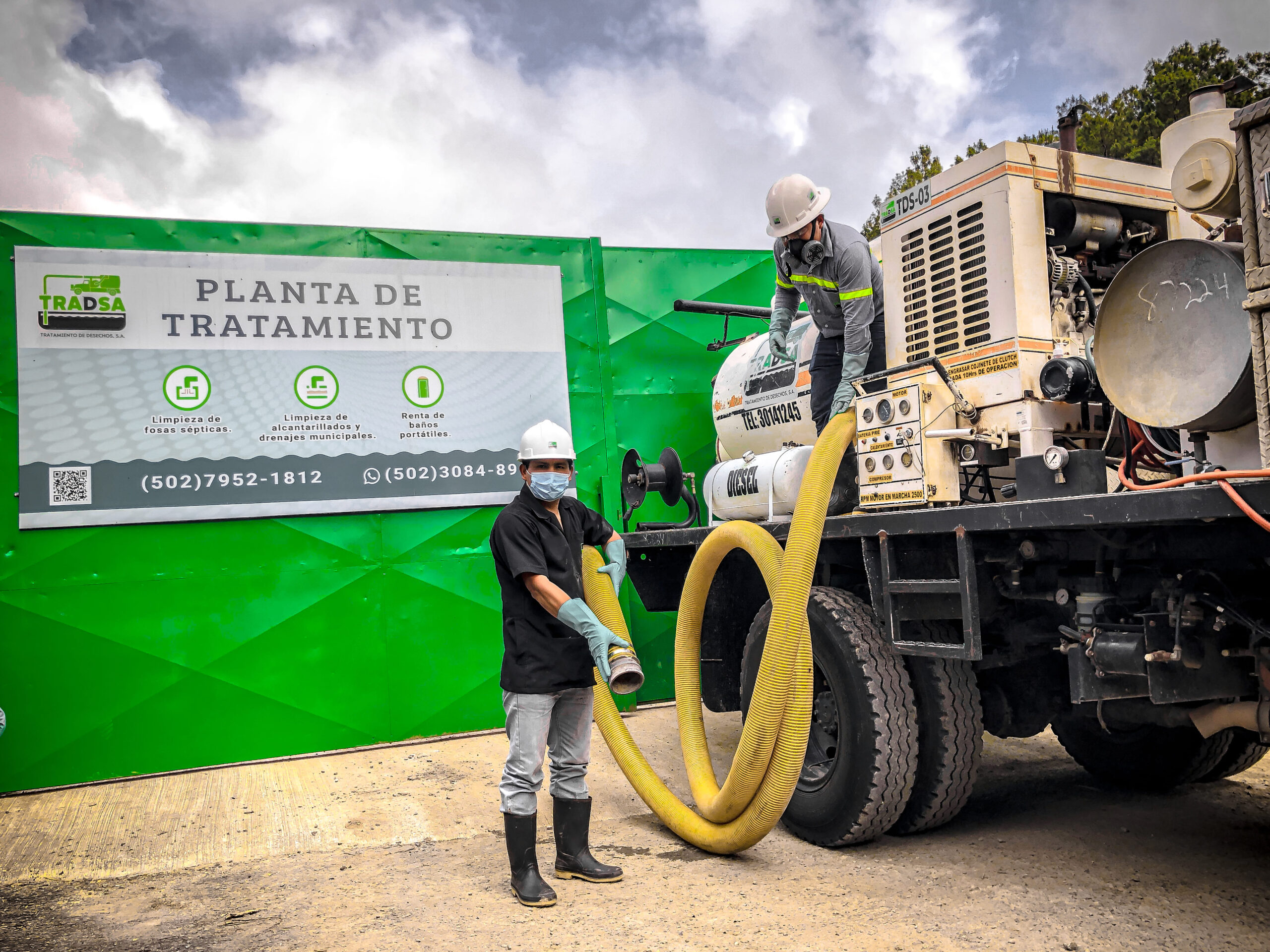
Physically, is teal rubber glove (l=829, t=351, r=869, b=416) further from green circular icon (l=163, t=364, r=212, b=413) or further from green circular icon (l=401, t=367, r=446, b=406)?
green circular icon (l=163, t=364, r=212, b=413)

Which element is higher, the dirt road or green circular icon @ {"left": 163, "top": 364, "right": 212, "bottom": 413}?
green circular icon @ {"left": 163, "top": 364, "right": 212, "bottom": 413}

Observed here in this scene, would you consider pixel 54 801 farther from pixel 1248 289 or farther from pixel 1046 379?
pixel 1248 289

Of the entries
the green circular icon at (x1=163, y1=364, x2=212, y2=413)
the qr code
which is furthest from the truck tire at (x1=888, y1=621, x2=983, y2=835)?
Answer: the qr code

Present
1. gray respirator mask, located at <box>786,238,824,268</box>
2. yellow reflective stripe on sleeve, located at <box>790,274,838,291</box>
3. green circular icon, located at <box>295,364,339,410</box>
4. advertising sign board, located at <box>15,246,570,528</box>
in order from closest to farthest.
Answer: gray respirator mask, located at <box>786,238,824,268</box>, yellow reflective stripe on sleeve, located at <box>790,274,838,291</box>, advertising sign board, located at <box>15,246,570,528</box>, green circular icon, located at <box>295,364,339,410</box>

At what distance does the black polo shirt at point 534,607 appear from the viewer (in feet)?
13.4

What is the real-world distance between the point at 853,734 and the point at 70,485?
532 cm

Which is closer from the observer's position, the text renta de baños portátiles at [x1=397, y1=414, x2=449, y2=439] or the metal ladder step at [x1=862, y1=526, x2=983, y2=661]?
the metal ladder step at [x1=862, y1=526, x2=983, y2=661]

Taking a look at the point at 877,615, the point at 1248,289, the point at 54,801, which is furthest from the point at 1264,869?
the point at 54,801

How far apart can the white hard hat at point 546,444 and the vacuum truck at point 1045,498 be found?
4.46ft

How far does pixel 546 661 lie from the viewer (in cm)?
408

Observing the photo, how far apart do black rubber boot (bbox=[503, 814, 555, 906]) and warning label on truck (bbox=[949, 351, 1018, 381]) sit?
8.97 feet

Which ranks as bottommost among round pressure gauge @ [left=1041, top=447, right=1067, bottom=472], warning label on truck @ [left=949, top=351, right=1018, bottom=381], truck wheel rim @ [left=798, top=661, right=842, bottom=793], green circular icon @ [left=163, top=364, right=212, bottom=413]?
truck wheel rim @ [left=798, top=661, right=842, bottom=793]

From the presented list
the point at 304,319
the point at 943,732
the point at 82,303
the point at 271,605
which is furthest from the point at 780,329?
the point at 82,303

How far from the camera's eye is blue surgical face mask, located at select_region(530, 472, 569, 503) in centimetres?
426
